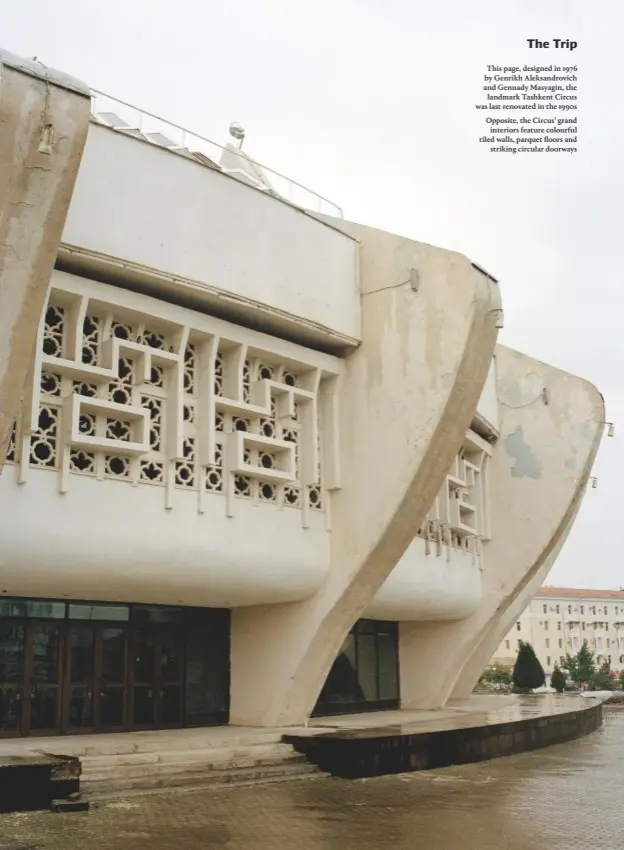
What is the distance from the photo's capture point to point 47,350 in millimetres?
12578

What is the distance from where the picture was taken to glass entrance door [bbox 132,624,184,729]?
1491 cm

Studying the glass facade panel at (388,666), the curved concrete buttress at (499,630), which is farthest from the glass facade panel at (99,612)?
the curved concrete buttress at (499,630)

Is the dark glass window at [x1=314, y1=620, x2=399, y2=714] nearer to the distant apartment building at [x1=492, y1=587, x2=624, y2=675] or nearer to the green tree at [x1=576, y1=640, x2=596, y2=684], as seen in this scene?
the green tree at [x1=576, y1=640, x2=596, y2=684]

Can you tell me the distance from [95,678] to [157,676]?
1.20 metres

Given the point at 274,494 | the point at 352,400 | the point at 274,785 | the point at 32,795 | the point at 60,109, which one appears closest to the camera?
the point at 60,109

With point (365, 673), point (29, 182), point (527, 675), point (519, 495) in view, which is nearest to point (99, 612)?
point (365, 673)

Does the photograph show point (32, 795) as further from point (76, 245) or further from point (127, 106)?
point (127, 106)

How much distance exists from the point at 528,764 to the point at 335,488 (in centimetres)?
517

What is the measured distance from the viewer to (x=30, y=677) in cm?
1364

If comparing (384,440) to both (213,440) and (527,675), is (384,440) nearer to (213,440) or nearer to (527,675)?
(213,440)

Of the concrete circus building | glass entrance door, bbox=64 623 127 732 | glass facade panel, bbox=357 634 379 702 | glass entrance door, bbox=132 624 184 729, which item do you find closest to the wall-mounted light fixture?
the concrete circus building

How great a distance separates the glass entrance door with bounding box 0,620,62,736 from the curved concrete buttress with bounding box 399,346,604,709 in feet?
30.3

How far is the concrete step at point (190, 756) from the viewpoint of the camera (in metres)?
11.2

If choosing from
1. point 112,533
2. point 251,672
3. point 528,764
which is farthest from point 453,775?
point 112,533
